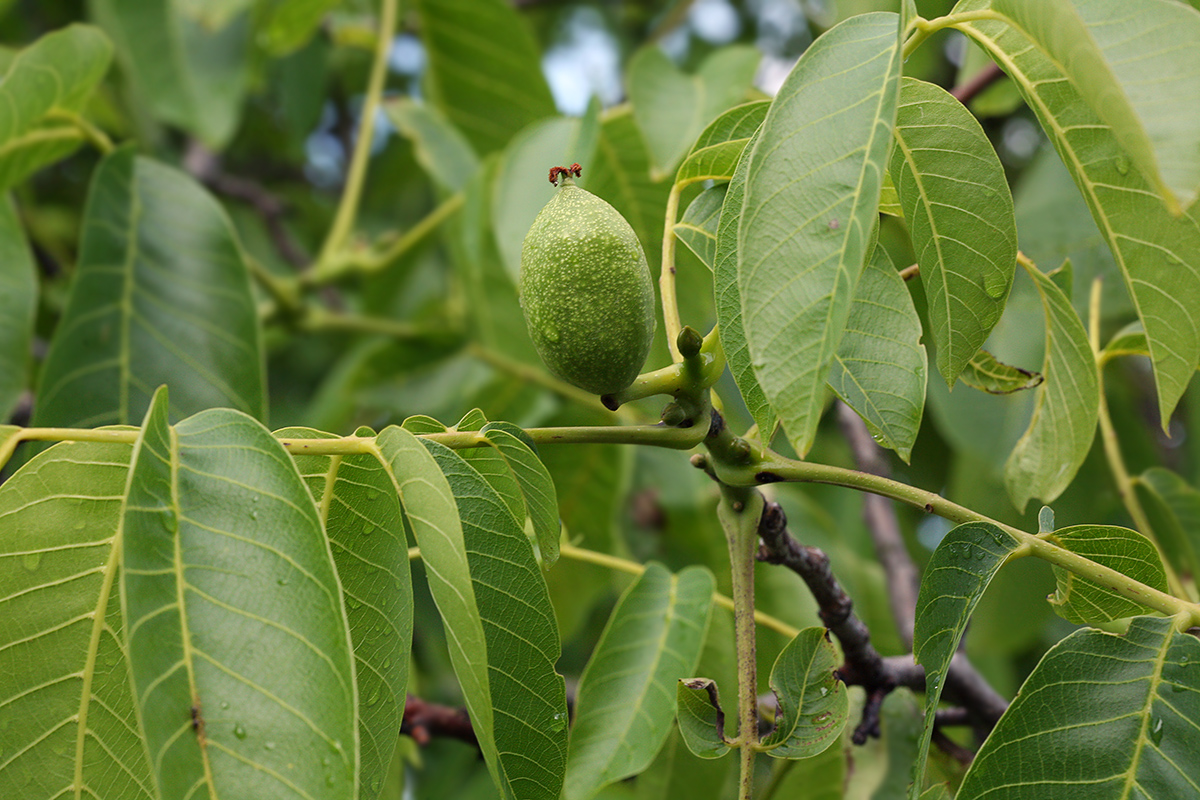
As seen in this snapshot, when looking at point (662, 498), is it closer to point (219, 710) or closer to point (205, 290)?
point (205, 290)

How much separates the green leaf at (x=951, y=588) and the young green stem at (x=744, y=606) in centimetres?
12

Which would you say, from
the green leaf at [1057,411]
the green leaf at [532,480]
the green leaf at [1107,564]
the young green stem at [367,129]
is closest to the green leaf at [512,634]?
the green leaf at [532,480]

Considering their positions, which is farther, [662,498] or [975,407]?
[662,498]

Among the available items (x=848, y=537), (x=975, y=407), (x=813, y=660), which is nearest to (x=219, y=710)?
(x=813, y=660)

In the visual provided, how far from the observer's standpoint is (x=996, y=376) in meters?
0.93

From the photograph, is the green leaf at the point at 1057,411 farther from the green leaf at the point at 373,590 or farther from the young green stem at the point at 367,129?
the young green stem at the point at 367,129

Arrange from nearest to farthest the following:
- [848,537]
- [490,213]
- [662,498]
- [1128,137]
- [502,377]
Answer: [1128,137] < [490,213] < [502,377] < [662,498] < [848,537]

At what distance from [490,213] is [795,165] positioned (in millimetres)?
1029

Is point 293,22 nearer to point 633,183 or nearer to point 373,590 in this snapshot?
point 633,183

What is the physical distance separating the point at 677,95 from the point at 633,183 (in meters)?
0.15

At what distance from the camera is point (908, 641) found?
53.0 inches

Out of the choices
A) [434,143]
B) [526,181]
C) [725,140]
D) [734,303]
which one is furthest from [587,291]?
[434,143]

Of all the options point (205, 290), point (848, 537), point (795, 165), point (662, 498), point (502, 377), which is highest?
point (795, 165)

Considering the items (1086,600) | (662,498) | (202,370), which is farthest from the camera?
(662,498)
